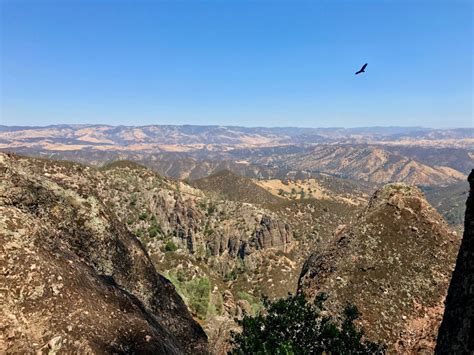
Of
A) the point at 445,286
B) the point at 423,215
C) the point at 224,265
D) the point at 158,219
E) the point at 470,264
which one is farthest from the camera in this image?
the point at 224,265

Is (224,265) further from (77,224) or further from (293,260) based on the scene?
(77,224)

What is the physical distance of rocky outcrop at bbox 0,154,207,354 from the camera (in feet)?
42.3

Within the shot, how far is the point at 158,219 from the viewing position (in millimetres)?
146625

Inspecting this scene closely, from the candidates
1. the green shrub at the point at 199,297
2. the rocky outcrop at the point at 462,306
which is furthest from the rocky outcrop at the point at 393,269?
the green shrub at the point at 199,297

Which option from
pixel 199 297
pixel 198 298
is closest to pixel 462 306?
pixel 198 298

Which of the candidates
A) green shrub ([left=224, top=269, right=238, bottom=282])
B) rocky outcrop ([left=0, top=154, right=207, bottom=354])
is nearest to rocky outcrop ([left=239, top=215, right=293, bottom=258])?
green shrub ([left=224, top=269, right=238, bottom=282])

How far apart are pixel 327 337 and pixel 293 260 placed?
15068cm

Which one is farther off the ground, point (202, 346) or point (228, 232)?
point (202, 346)

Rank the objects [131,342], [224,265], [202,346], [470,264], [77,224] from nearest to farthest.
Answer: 1. [470,264]
2. [131,342]
3. [77,224]
4. [202,346]
5. [224,265]

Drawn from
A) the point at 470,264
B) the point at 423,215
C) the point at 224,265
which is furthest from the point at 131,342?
the point at 224,265

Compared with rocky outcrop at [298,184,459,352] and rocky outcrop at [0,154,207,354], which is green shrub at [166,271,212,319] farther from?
rocky outcrop at [0,154,207,354]

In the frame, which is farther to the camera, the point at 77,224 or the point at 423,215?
the point at 423,215

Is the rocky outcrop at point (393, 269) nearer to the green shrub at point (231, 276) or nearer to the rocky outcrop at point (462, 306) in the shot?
the rocky outcrop at point (462, 306)

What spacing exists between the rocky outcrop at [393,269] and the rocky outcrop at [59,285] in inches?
463
